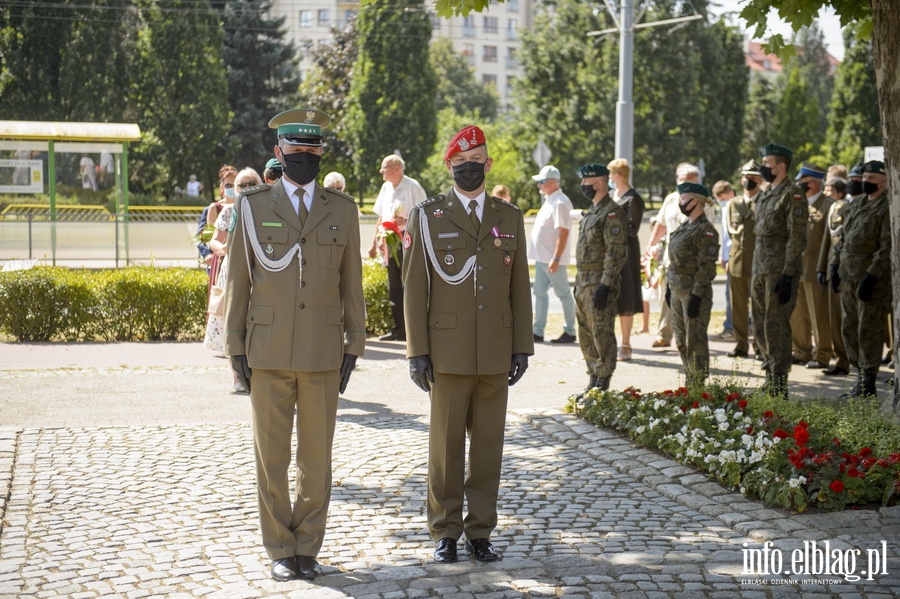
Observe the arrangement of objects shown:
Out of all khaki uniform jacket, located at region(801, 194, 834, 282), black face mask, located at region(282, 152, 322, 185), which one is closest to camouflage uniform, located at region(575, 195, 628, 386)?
khaki uniform jacket, located at region(801, 194, 834, 282)

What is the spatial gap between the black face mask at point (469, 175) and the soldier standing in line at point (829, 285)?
6.53 metres

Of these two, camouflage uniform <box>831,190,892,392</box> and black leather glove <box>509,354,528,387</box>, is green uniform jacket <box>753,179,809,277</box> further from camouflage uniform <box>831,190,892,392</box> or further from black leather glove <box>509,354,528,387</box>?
black leather glove <box>509,354,528,387</box>

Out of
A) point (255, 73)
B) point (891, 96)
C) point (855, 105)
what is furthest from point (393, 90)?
point (891, 96)

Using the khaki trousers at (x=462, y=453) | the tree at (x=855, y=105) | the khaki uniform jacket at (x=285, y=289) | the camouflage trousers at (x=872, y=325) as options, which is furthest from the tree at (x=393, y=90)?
the khaki uniform jacket at (x=285, y=289)

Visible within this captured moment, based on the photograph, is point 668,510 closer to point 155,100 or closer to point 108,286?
point 108,286

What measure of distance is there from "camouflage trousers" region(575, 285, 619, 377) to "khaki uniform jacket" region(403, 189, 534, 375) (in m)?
3.85

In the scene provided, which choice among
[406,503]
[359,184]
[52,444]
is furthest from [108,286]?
[359,184]

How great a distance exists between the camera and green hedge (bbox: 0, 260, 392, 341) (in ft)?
44.3

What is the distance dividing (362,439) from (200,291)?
234 inches

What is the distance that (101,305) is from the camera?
45.0 feet

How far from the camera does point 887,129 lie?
8586mm

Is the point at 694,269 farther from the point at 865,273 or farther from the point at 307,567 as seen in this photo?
the point at 307,567

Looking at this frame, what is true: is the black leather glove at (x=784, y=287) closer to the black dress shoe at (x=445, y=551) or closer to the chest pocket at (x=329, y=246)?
the black dress shoe at (x=445, y=551)

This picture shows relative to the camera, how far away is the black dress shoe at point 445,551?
5695mm
